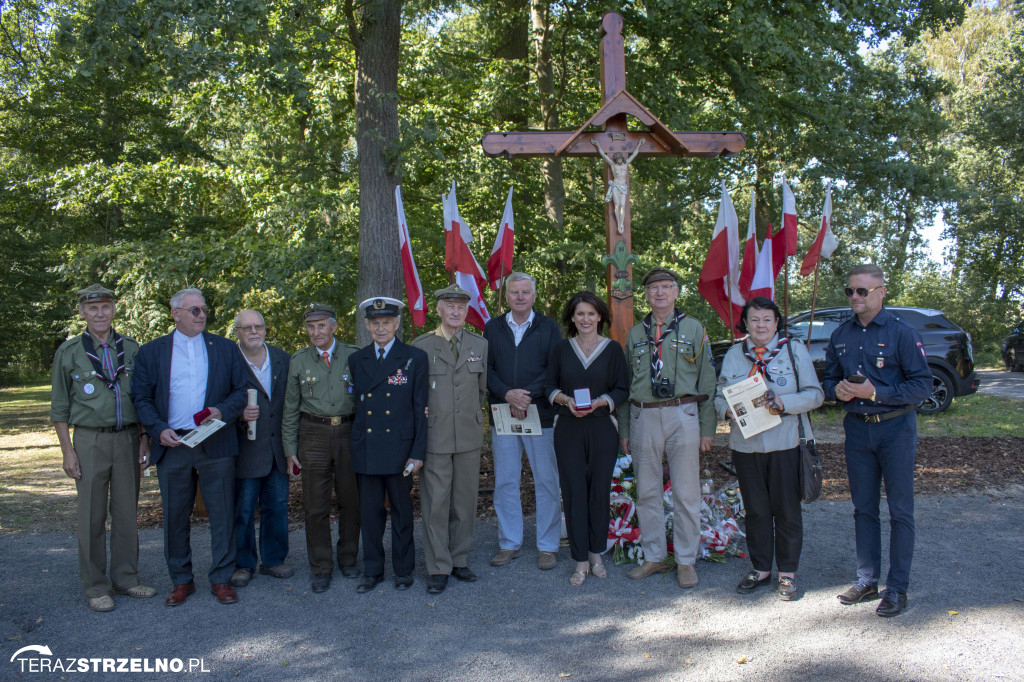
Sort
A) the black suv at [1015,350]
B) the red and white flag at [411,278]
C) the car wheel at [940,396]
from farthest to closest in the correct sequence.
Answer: the black suv at [1015,350] < the car wheel at [940,396] < the red and white flag at [411,278]

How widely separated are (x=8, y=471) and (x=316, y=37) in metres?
7.25

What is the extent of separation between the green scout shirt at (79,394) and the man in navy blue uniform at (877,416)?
14.9 ft

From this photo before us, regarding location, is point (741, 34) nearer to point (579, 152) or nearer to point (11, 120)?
point (579, 152)

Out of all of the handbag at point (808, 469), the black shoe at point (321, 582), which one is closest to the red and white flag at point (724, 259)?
the handbag at point (808, 469)

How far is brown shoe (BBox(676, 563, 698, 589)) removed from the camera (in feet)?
15.2

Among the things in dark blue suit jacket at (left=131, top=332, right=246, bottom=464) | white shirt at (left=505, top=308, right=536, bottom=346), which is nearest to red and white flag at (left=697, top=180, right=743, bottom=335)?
white shirt at (left=505, top=308, right=536, bottom=346)

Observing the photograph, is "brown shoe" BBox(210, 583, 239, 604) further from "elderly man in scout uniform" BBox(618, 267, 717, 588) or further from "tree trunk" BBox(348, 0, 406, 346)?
"tree trunk" BBox(348, 0, 406, 346)

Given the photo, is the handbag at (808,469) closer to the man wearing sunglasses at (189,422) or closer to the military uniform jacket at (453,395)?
the military uniform jacket at (453,395)

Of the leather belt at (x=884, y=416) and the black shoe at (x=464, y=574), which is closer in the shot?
the leather belt at (x=884, y=416)

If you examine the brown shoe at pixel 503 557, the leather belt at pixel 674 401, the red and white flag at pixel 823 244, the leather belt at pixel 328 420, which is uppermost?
the red and white flag at pixel 823 244

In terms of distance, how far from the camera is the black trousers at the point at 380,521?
15.7 feet

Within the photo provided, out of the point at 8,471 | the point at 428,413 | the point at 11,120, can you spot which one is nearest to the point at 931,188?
the point at 428,413

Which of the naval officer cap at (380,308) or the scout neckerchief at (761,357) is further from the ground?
the naval officer cap at (380,308)

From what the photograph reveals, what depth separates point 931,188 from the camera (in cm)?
1093
